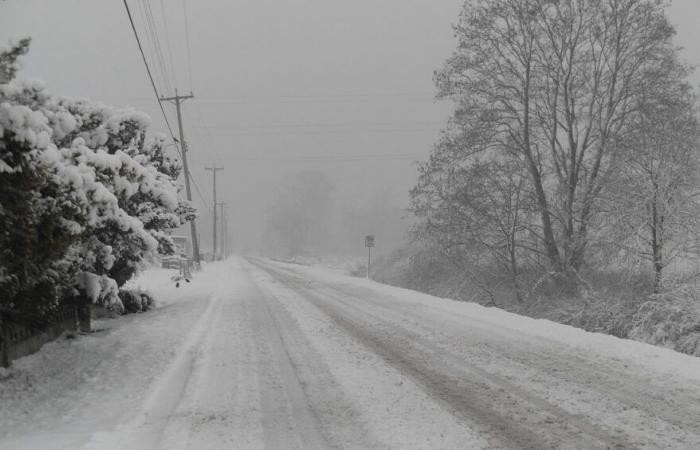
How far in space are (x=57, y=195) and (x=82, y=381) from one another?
7.59 ft

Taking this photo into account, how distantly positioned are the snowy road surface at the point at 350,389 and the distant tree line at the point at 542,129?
862 cm

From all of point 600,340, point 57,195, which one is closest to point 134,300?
point 57,195

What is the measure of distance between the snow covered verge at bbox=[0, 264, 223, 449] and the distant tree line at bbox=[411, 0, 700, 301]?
37.5 feet

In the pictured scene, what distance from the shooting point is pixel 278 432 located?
173 inches

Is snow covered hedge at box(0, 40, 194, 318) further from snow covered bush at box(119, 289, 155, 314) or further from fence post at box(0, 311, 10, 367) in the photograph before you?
snow covered bush at box(119, 289, 155, 314)

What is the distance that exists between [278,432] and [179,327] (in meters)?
5.76

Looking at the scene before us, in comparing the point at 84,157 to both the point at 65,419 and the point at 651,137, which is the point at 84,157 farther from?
the point at 651,137

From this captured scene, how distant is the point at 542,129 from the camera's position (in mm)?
18984

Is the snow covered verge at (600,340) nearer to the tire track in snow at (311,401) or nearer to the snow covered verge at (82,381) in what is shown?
the tire track in snow at (311,401)

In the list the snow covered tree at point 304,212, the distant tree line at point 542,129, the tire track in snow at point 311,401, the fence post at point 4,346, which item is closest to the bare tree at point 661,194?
the distant tree line at point 542,129

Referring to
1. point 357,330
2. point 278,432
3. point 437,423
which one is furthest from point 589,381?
point 357,330

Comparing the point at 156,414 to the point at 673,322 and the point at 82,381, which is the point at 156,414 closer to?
the point at 82,381

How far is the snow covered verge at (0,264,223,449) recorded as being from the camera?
467cm

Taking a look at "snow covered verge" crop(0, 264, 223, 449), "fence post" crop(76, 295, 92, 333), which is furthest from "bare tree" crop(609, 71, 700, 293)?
"fence post" crop(76, 295, 92, 333)
